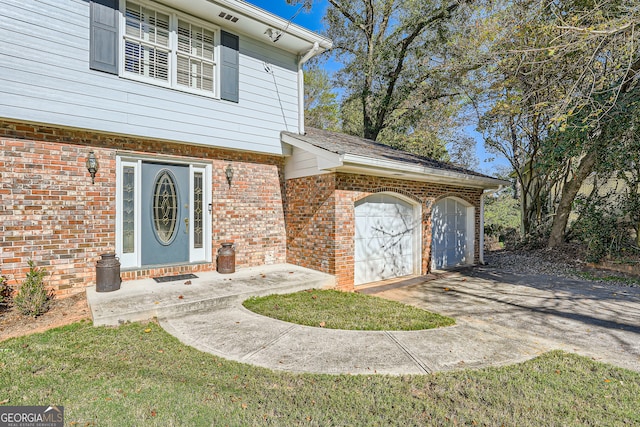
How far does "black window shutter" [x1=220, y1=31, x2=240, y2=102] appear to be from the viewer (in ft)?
21.6

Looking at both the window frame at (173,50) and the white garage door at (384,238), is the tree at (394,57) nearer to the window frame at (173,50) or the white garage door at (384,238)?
the white garage door at (384,238)

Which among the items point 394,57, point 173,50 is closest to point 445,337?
point 173,50

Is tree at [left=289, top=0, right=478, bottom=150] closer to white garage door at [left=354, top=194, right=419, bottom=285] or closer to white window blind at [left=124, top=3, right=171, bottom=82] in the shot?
white garage door at [left=354, top=194, right=419, bottom=285]

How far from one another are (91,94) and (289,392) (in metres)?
5.58

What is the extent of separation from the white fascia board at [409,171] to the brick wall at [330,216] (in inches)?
12.1

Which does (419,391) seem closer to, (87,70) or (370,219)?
(370,219)

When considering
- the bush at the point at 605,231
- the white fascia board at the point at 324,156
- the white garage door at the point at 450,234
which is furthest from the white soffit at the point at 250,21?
the bush at the point at 605,231

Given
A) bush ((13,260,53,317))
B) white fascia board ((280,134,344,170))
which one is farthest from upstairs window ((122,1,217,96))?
bush ((13,260,53,317))

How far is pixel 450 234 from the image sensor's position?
937 cm

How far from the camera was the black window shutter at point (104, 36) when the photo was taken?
520 cm

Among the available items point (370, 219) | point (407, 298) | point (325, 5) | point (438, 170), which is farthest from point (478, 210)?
point (325, 5)

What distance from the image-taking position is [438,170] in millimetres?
7488

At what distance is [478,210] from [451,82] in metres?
6.54

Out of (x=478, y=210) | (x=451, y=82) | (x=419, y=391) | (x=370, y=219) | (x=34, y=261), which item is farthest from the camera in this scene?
(x=451, y=82)
